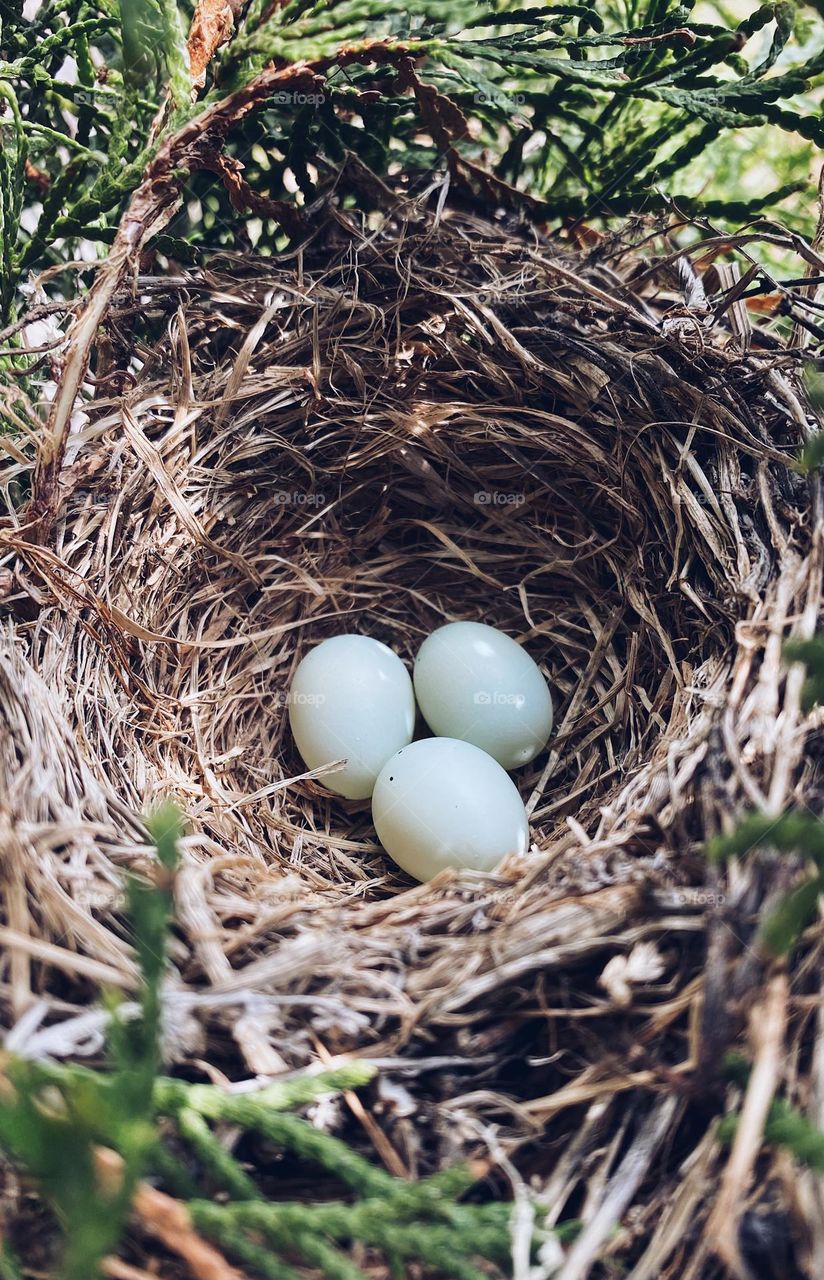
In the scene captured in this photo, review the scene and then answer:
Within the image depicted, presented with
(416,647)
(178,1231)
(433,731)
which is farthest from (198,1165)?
(416,647)

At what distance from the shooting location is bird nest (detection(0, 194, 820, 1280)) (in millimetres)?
715

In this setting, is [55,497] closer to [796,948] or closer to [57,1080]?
[57,1080]

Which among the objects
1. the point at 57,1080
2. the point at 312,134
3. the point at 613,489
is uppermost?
the point at 312,134

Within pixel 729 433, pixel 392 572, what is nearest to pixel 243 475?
pixel 392 572

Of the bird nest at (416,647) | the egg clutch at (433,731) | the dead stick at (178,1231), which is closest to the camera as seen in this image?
the dead stick at (178,1231)

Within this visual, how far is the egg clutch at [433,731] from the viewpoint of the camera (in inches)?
42.5

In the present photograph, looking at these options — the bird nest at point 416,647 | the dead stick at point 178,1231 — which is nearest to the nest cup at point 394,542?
the bird nest at point 416,647

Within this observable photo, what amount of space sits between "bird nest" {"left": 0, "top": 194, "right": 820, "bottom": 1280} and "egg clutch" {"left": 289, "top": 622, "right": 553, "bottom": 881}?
61mm

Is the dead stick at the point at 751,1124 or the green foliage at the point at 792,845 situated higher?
the green foliage at the point at 792,845

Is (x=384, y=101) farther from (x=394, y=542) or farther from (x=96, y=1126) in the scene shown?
(x=96, y=1126)

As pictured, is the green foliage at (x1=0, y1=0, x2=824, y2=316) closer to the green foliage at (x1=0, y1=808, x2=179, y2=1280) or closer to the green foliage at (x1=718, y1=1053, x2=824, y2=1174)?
the green foliage at (x1=0, y1=808, x2=179, y2=1280)

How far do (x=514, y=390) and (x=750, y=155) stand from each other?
2.10 ft

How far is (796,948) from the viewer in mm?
737

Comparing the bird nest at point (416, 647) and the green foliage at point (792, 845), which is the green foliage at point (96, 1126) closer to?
the bird nest at point (416, 647)
